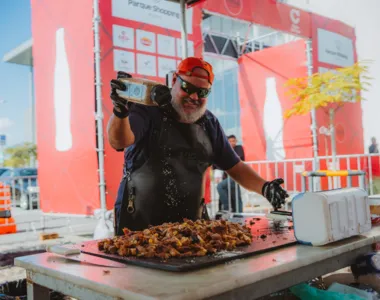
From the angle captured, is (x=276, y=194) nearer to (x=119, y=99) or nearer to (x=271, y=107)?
(x=119, y=99)

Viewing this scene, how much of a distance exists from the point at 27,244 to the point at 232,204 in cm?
357

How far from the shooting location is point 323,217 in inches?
65.9

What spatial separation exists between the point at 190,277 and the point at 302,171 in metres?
6.28

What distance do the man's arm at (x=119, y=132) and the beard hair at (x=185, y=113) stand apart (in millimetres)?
346

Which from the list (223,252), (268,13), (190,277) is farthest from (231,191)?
(190,277)

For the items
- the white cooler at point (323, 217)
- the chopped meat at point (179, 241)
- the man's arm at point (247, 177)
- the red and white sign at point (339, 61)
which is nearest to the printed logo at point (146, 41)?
the man's arm at point (247, 177)

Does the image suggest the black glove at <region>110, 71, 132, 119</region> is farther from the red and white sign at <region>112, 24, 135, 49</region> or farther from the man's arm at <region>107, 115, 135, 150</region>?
the red and white sign at <region>112, 24, 135, 49</region>

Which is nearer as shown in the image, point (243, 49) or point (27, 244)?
point (27, 244)

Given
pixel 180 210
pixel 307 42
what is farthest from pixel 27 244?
pixel 307 42

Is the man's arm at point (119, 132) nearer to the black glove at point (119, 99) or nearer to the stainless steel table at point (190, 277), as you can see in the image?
the black glove at point (119, 99)

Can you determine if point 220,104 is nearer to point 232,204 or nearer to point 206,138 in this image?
point 232,204

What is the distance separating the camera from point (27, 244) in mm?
6199

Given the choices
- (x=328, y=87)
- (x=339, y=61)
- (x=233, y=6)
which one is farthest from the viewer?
(x=339, y=61)

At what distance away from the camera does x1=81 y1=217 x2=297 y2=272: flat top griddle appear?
54.2 inches
